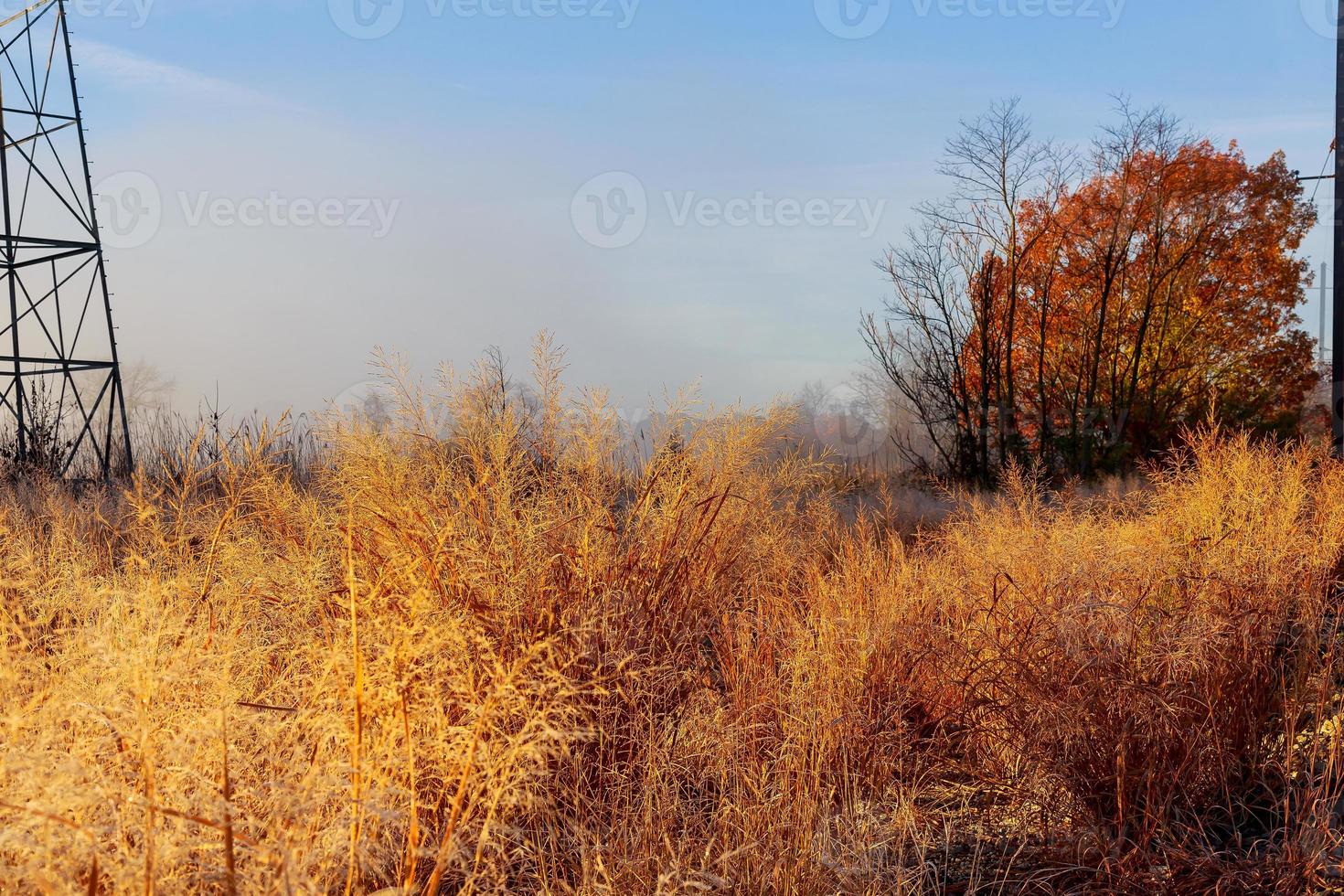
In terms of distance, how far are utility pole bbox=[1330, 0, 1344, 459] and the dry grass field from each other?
19.9 feet

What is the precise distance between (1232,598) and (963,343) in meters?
12.8

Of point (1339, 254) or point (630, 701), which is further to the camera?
point (1339, 254)

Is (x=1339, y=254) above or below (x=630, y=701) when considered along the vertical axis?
above

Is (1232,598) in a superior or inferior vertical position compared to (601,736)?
superior

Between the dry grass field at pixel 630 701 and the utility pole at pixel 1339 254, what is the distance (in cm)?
606

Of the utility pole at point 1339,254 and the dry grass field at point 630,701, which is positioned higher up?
the utility pole at point 1339,254

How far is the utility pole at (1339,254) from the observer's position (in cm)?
885

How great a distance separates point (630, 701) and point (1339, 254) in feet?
30.7

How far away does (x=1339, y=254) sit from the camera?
910 cm

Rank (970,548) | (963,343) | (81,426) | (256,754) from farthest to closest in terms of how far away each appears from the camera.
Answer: (963,343), (81,426), (970,548), (256,754)

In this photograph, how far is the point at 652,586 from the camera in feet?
11.5

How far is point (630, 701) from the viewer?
2.99 meters

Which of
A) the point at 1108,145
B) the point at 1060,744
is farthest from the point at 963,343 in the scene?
the point at 1060,744

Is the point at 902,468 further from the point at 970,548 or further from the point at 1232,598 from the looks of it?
the point at 1232,598
